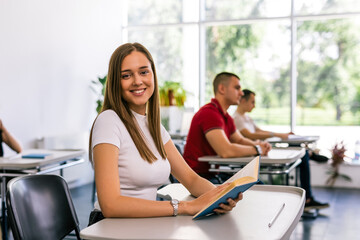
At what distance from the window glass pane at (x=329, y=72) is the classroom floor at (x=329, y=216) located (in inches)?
45.6

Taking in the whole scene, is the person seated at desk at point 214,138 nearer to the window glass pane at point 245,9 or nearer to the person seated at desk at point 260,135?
the person seated at desk at point 260,135

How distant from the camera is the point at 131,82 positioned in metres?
1.95

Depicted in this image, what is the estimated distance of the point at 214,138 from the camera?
3555 mm

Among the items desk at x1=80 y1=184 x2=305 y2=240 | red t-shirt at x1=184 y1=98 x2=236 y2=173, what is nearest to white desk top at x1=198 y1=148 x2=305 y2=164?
red t-shirt at x1=184 y1=98 x2=236 y2=173

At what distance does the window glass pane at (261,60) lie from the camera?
7.18 metres

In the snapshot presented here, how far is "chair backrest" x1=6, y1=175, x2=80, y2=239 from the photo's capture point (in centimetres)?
165

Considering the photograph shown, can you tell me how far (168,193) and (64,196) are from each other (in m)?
0.45

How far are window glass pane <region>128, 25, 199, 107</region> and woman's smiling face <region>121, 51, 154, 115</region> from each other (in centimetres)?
552

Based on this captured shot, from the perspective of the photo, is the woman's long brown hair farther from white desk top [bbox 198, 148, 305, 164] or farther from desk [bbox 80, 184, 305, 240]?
white desk top [bbox 198, 148, 305, 164]

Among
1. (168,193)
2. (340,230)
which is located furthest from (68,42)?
(168,193)

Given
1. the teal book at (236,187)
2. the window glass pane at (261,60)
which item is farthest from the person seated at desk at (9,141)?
the window glass pane at (261,60)

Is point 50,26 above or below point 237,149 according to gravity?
above

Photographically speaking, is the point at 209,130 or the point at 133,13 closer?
the point at 209,130

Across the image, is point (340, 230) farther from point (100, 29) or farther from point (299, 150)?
point (100, 29)
